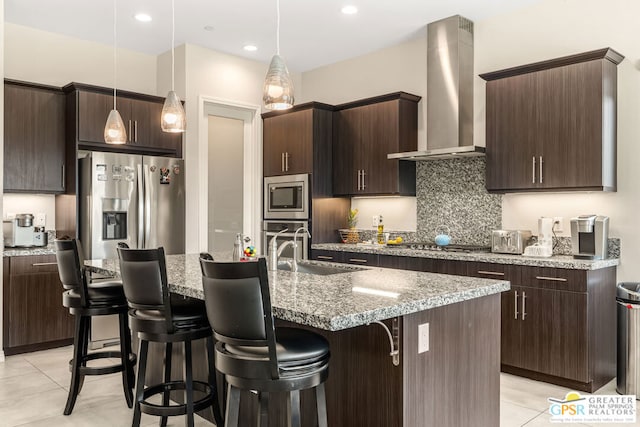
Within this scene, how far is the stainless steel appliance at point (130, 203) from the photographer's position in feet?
15.5

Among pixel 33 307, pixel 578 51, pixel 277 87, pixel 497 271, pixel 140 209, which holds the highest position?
pixel 578 51

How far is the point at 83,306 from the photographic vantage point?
306 centimetres

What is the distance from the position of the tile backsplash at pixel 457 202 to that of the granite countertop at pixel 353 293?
2150 millimetres

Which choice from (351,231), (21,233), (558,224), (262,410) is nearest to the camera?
(262,410)

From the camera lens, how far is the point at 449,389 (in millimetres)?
2180

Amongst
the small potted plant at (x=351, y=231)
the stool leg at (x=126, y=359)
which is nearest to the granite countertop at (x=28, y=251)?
the stool leg at (x=126, y=359)

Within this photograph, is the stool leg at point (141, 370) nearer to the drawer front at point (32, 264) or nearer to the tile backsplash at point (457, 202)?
the drawer front at point (32, 264)

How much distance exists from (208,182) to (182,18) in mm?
1841

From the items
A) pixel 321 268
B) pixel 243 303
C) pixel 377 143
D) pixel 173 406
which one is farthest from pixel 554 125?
pixel 173 406

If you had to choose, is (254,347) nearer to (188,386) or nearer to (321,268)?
(188,386)

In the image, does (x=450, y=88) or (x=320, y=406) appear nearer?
(x=320, y=406)

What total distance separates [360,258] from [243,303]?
10.9 feet

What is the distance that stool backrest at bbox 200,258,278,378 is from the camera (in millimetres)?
1740

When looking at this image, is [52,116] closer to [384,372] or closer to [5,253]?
[5,253]
